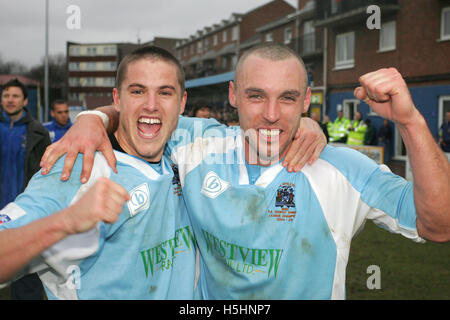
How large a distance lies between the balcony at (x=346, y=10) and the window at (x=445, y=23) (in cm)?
248

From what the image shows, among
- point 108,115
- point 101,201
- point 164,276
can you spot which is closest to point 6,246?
point 101,201

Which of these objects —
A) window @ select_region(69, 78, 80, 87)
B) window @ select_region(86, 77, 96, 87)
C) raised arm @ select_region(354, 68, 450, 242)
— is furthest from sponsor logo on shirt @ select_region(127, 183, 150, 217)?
window @ select_region(69, 78, 80, 87)

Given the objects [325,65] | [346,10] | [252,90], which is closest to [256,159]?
[252,90]

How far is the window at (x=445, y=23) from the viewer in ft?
52.2

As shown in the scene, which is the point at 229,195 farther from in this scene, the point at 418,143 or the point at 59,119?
the point at 59,119

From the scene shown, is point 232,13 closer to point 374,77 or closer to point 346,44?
point 346,44

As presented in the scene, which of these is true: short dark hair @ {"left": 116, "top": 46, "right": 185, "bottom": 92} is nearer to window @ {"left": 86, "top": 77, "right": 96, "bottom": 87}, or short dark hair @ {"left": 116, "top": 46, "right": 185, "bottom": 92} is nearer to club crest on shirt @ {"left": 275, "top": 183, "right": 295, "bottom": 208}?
club crest on shirt @ {"left": 275, "top": 183, "right": 295, "bottom": 208}

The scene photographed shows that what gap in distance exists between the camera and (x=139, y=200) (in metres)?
2.21

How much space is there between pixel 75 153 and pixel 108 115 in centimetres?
80

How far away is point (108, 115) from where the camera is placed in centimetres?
287

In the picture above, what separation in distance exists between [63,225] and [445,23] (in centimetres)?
1828

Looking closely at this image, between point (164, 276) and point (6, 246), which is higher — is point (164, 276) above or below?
below

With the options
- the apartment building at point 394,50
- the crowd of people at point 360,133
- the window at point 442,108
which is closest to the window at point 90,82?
the apartment building at point 394,50

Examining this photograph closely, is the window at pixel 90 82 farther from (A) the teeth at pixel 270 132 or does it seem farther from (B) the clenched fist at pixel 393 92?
(B) the clenched fist at pixel 393 92
